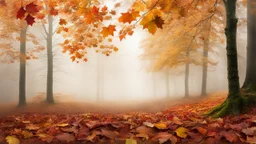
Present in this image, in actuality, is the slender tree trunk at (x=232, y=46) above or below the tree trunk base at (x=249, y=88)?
above

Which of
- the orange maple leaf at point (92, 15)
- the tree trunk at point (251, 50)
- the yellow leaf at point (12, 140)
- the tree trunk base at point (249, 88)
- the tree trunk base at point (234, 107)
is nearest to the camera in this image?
the yellow leaf at point (12, 140)

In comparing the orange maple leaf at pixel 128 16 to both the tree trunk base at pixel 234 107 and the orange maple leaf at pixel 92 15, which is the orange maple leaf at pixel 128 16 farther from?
the tree trunk base at pixel 234 107

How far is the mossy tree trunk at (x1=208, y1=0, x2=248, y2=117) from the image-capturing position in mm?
4781

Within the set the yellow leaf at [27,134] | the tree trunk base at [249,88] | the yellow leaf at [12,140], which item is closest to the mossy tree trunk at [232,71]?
the tree trunk base at [249,88]

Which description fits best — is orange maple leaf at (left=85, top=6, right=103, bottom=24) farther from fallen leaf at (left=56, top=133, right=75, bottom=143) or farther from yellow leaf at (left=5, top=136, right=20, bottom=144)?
yellow leaf at (left=5, top=136, right=20, bottom=144)

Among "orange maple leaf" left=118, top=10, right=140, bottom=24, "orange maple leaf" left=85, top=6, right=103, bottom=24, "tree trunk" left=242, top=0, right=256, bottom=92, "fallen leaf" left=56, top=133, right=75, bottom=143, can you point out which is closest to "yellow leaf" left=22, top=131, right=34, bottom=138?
"fallen leaf" left=56, top=133, right=75, bottom=143

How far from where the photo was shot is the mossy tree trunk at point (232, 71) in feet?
15.7

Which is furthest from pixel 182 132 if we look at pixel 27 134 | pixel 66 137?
pixel 27 134

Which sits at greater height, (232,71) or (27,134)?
→ (232,71)

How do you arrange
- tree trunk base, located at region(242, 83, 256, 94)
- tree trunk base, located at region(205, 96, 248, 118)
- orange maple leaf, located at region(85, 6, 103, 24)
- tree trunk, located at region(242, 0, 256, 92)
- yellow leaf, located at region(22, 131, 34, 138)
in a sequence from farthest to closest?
tree trunk, located at region(242, 0, 256, 92) < tree trunk base, located at region(242, 83, 256, 94) < tree trunk base, located at region(205, 96, 248, 118) < orange maple leaf, located at region(85, 6, 103, 24) < yellow leaf, located at region(22, 131, 34, 138)

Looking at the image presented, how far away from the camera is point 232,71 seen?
4836mm

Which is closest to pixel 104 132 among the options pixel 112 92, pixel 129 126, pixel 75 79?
pixel 129 126

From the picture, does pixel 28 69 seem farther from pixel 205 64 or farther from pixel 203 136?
pixel 203 136

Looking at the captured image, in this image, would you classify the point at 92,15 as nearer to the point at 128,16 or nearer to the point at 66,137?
the point at 128,16
